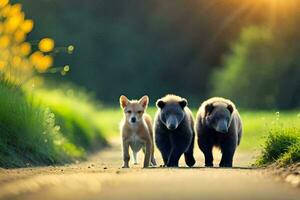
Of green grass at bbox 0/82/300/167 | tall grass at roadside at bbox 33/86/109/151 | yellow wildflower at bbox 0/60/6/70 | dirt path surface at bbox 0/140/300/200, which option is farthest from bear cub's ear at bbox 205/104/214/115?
tall grass at roadside at bbox 33/86/109/151

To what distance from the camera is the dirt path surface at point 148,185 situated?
711 centimetres

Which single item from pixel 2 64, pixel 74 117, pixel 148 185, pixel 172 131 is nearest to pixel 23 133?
pixel 2 64

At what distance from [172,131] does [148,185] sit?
4473 mm

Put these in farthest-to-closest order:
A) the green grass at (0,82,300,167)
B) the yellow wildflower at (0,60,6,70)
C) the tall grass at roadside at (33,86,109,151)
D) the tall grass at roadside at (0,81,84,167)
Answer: the tall grass at roadside at (33,86,109,151), the yellow wildflower at (0,60,6,70), the tall grass at roadside at (0,81,84,167), the green grass at (0,82,300,167)

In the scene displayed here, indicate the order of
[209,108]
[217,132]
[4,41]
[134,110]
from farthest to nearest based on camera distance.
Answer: [4,41]
[134,110]
[217,132]
[209,108]

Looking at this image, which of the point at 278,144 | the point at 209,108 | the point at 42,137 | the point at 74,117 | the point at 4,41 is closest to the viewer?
the point at 278,144

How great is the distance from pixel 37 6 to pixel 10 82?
3808 centimetres

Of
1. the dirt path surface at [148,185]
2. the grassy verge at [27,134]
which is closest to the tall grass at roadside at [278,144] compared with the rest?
the dirt path surface at [148,185]

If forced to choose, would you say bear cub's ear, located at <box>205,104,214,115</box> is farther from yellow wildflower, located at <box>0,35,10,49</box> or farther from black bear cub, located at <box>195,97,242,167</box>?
yellow wildflower, located at <box>0,35,10,49</box>

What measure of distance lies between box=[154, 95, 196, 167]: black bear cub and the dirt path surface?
2.49 metres

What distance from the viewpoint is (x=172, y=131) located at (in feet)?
39.9

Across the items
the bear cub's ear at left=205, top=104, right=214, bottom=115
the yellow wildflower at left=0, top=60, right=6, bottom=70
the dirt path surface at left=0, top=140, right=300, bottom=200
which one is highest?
the yellow wildflower at left=0, top=60, right=6, bottom=70

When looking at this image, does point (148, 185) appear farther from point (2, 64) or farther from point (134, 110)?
point (2, 64)

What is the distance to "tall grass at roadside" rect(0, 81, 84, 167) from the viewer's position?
11.6m
